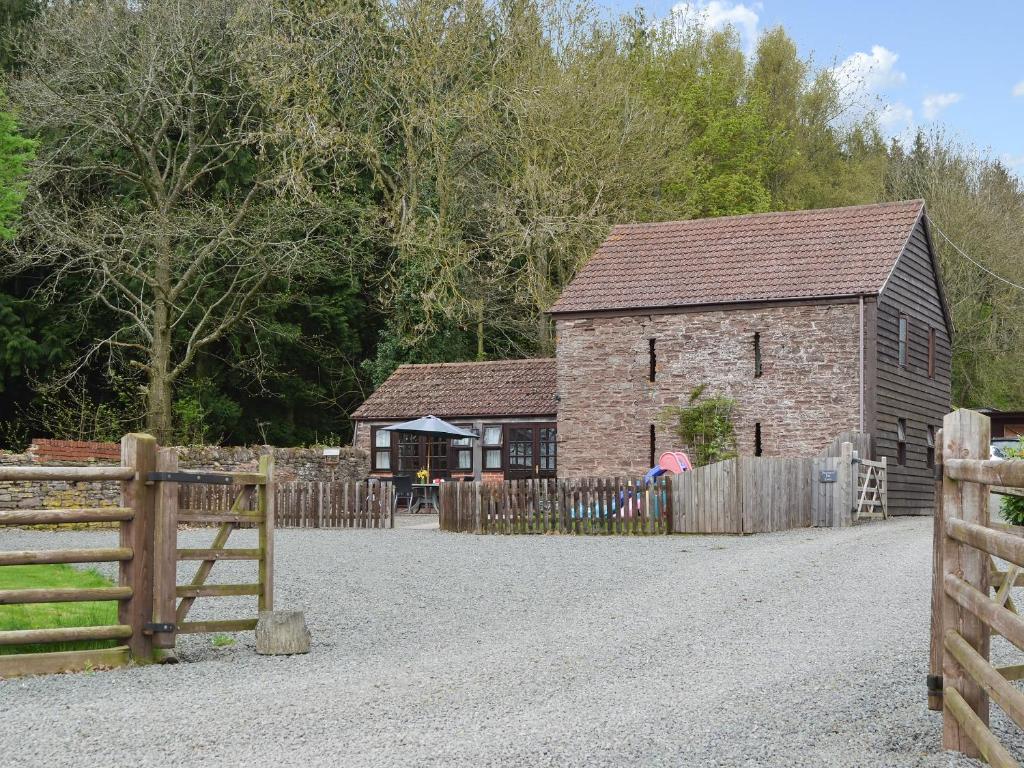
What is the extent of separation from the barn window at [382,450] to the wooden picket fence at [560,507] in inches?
438

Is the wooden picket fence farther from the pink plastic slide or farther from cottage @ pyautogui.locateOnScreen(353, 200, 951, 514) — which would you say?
cottage @ pyautogui.locateOnScreen(353, 200, 951, 514)

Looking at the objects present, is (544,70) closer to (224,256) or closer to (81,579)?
(224,256)

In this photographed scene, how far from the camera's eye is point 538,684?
871 centimetres

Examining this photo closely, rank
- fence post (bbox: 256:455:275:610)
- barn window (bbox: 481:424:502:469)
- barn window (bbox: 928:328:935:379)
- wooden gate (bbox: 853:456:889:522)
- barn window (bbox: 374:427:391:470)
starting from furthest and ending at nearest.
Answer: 1. barn window (bbox: 374:427:391:470)
2. barn window (bbox: 481:424:502:469)
3. barn window (bbox: 928:328:935:379)
4. wooden gate (bbox: 853:456:889:522)
5. fence post (bbox: 256:455:275:610)

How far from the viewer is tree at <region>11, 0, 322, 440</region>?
121 ft

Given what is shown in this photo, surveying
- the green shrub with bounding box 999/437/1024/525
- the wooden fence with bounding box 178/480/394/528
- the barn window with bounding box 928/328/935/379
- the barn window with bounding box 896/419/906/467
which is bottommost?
the wooden fence with bounding box 178/480/394/528

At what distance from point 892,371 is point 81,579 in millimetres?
21580

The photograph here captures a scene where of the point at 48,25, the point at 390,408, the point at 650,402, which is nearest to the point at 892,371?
the point at 650,402

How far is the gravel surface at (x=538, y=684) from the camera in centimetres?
669

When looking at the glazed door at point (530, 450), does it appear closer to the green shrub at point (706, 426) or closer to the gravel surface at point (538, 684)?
the green shrub at point (706, 426)

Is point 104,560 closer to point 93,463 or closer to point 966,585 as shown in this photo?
point 966,585

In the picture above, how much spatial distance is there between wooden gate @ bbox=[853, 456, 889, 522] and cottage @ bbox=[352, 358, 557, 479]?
30.6 feet

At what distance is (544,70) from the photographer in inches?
1671

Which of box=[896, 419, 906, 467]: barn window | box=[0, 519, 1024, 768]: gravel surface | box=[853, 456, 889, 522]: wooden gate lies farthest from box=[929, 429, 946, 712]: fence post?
box=[896, 419, 906, 467]: barn window
